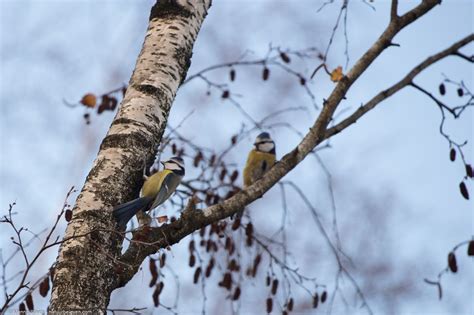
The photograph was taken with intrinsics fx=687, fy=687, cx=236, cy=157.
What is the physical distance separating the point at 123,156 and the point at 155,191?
67cm

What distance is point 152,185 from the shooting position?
2.87 metres

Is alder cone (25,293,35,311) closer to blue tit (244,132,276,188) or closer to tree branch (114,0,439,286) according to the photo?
tree branch (114,0,439,286)

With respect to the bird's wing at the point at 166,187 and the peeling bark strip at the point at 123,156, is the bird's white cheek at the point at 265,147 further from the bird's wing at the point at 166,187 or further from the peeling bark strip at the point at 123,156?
the peeling bark strip at the point at 123,156

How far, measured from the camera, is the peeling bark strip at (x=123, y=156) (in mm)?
1991

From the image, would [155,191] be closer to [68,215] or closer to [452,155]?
[68,215]

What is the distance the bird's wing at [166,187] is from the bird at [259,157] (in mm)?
1399

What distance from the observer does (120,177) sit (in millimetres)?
2299

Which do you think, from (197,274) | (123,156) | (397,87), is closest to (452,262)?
(397,87)

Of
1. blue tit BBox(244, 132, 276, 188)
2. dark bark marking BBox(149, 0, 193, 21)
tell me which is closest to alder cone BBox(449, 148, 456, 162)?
dark bark marking BBox(149, 0, 193, 21)

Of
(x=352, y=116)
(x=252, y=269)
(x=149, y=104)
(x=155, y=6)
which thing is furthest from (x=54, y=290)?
(x=252, y=269)

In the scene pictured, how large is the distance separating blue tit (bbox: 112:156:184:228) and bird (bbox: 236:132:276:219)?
1236 millimetres

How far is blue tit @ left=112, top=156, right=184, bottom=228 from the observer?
7.52ft

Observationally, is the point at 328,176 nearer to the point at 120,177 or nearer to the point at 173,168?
the point at 173,168

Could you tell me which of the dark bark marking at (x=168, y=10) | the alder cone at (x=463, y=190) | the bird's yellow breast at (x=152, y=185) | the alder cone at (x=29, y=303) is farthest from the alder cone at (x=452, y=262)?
the alder cone at (x=29, y=303)
